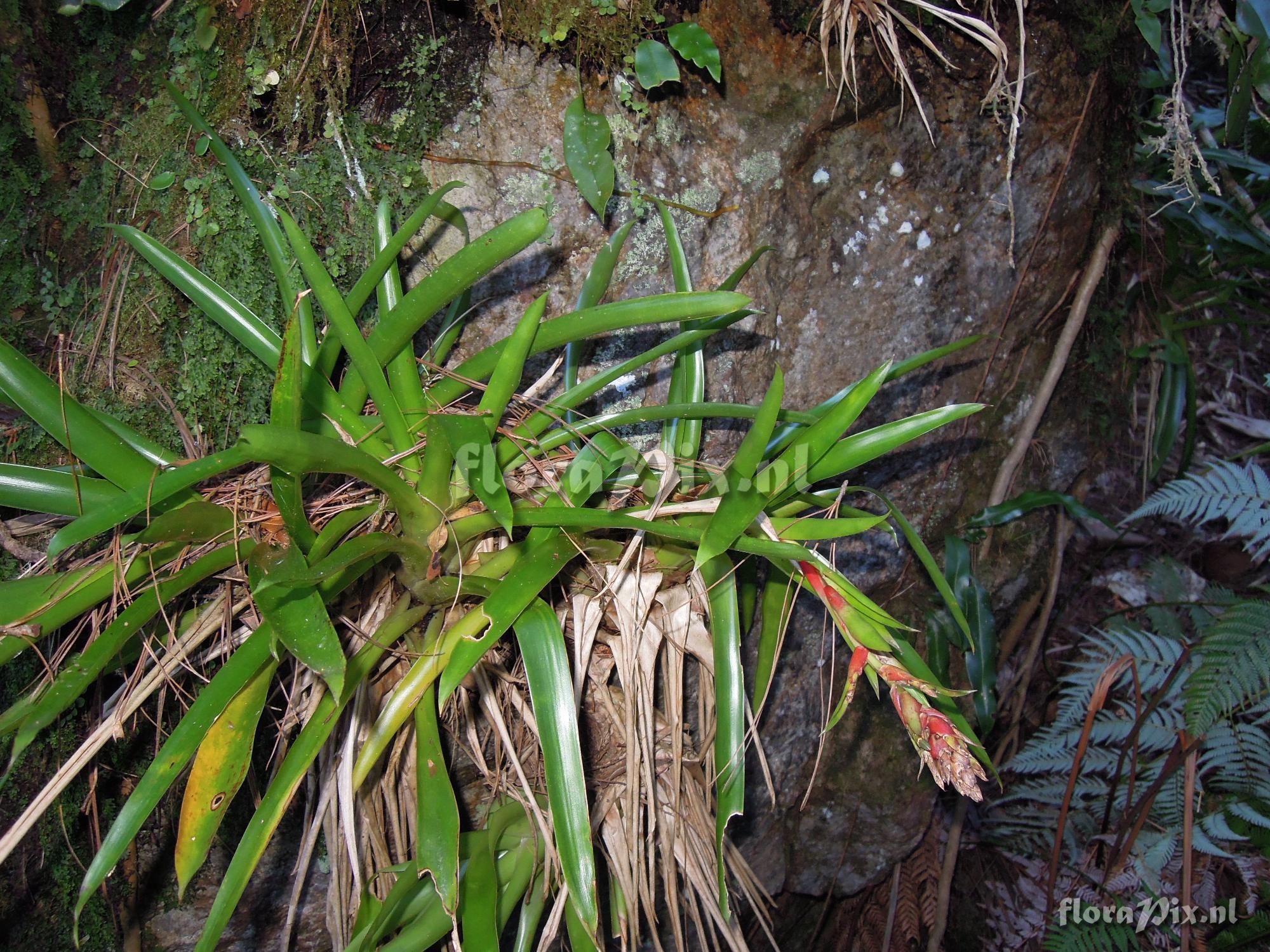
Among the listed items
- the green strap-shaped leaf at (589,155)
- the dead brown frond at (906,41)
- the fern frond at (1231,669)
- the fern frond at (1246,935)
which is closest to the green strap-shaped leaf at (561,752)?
the green strap-shaped leaf at (589,155)

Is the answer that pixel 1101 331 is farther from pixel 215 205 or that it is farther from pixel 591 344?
pixel 215 205

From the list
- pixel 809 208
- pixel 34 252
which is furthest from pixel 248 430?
pixel 809 208

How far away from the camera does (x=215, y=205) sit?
933 millimetres

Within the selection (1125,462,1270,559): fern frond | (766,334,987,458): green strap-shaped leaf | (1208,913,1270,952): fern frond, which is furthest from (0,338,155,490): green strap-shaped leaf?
(1208,913,1270,952): fern frond

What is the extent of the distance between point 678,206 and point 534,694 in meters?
0.71

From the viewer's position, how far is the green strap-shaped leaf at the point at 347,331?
76cm

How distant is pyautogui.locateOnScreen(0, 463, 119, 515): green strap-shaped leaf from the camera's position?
0.71m

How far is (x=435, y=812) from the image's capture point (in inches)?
29.3

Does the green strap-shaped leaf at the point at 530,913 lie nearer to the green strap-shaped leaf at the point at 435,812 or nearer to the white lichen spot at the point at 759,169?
the green strap-shaped leaf at the point at 435,812

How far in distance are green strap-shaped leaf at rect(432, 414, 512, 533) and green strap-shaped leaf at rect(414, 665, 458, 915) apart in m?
0.23

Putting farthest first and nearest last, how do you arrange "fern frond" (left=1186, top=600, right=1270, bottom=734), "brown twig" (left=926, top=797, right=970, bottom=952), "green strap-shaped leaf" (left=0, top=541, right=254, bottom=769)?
"brown twig" (left=926, top=797, right=970, bottom=952) → "fern frond" (left=1186, top=600, right=1270, bottom=734) → "green strap-shaped leaf" (left=0, top=541, right=254, bottom=769)

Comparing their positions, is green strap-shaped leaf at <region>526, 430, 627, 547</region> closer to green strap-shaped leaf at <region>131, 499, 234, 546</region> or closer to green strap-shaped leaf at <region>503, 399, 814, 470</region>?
green strap-shaped leaf at <region>503, 399, 814, 470</region>

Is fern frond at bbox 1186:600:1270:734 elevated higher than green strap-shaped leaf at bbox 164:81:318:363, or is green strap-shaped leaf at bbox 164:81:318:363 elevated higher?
green strap-shaped leaf at bbox 164:81:318:363

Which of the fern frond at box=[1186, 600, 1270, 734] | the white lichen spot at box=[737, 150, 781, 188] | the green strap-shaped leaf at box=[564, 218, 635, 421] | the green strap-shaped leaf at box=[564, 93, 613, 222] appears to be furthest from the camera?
the fern frond at box=[1186, 600, 1270, 734]
